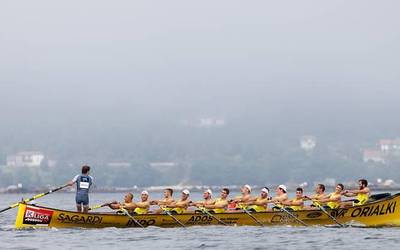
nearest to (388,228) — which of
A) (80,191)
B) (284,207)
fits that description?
(284,207)

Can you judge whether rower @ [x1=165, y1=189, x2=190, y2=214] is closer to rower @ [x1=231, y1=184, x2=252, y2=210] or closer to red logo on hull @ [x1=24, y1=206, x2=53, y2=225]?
rower @ [x1=231, y1=184, x2=252, y2=210]

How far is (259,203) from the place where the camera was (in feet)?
147

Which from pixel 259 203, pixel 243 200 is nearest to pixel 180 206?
pixel 243 200

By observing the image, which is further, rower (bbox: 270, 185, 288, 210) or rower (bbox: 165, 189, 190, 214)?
rower (bbox: 165, 189, 190, 214)

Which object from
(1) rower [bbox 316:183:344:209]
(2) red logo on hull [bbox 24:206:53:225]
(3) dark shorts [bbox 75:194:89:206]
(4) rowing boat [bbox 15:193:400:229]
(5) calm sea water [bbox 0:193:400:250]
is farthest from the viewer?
(3) dark shorts [bbox 75:194:89:206]

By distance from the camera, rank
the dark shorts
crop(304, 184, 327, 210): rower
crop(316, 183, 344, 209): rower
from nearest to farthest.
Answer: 1. crop(316, 183, 344, 209): rower
2. crop(304, 184, 327, 210): rower
3. the dark shorts

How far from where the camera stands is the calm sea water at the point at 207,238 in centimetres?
3859

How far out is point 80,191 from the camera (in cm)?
4503

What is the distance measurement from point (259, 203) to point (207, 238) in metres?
4.33

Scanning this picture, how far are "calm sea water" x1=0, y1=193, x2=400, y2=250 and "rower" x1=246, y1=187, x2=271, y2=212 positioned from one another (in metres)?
1.24

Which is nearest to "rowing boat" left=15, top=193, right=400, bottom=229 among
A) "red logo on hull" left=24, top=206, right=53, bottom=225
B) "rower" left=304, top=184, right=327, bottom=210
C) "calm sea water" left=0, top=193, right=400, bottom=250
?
"red logo on hull" left=24, top=206, right=53, bottom=225

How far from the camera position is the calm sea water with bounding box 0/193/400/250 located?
3859cm

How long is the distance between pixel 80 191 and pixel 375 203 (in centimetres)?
1202

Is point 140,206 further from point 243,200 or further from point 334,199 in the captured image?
point 334,199
